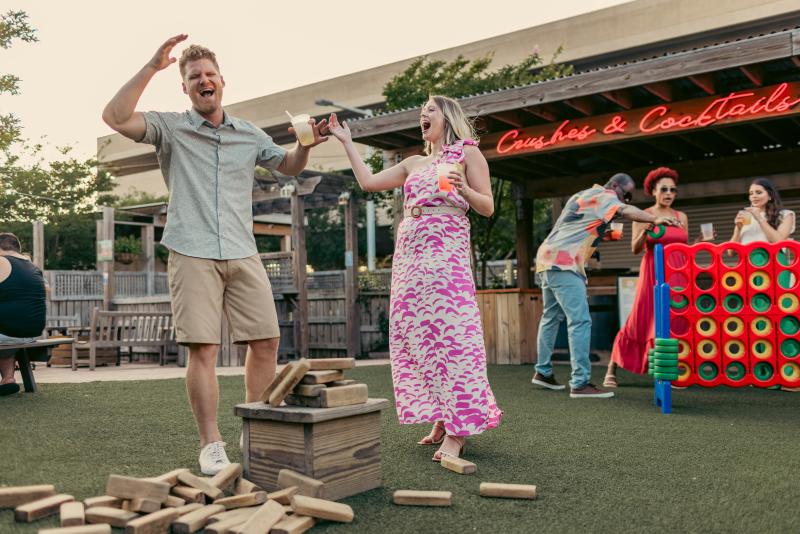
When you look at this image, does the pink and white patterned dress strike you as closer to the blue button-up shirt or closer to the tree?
the blue button-up shirt

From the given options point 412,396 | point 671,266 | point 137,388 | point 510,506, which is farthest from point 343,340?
point 510,506

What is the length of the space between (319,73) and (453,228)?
2858 cm

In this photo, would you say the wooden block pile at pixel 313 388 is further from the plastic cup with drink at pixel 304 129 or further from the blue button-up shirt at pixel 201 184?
the plastic cup with drink at pixel 304 129

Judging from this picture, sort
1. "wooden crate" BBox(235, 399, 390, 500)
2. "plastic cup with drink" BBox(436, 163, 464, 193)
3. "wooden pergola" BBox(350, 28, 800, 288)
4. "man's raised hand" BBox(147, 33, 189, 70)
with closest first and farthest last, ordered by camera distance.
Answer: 1. "wooden crate" BBox(235, 399, 390, 500)
2. "man's raised hand" BBox(147, 33, 189, 70)
3. "plastic cup with drink" BBox(436, 163, 464, 193)
4. "wooden pergola" BBox(350, 28, 800, 288)

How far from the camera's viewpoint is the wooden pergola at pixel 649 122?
7.48m

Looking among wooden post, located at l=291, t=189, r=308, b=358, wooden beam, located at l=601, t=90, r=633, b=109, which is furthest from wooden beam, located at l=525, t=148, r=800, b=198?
wooden post, located at l=291, t=189, r=308, b=358

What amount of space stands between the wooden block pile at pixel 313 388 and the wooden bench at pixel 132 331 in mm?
9609

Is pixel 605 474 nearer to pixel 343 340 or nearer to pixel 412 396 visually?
pixel 412 396

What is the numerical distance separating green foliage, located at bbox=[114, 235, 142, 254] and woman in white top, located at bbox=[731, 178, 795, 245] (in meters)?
19.7

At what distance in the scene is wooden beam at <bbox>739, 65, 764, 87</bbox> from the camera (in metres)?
7.36

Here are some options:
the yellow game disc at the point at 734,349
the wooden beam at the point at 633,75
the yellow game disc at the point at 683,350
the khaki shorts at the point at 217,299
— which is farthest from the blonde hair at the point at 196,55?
the wooden beam at the point at 633,75

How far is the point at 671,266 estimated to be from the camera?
5.44 meters

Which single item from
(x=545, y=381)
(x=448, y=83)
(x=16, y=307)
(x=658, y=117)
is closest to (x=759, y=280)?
(x=545, y=381)

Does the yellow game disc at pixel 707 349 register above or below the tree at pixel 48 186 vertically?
below
